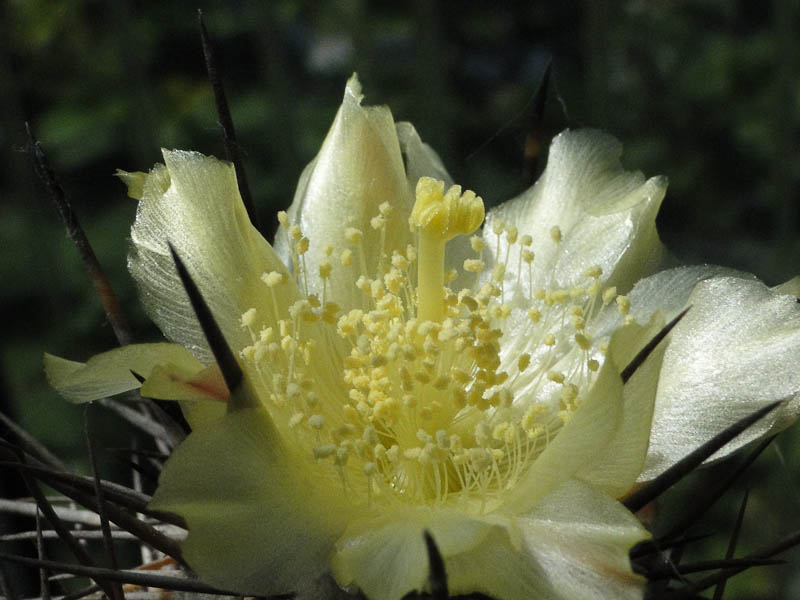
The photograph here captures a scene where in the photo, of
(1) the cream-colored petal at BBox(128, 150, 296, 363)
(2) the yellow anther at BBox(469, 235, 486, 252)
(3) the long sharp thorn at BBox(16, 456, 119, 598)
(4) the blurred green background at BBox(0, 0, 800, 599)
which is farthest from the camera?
(4) the blurred green background at BBox(0, 0, 800, 599)

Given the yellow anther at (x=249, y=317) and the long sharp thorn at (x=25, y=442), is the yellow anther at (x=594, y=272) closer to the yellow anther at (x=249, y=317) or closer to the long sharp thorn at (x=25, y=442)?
the yellow anther at (x=249, y=317)

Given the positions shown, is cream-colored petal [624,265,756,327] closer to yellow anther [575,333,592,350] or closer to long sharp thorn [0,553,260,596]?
yellow anther [575,333,592,350]

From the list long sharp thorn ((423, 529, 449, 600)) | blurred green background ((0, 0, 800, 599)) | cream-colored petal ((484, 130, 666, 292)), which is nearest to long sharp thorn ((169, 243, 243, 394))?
long sharp thorn ((423, 529, 449, 600))

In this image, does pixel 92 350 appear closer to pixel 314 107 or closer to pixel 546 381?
pixel 314 107

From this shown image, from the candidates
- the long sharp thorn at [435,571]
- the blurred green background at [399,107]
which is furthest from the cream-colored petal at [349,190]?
the blurred green background at [399,107]

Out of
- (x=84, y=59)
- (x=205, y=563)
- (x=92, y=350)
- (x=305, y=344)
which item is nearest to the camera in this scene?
(x=205, y=563)

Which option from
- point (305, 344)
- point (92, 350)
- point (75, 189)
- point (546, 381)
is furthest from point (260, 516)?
point (75, 189)

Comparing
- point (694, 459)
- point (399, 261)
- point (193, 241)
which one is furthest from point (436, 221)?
point (694, 459)
